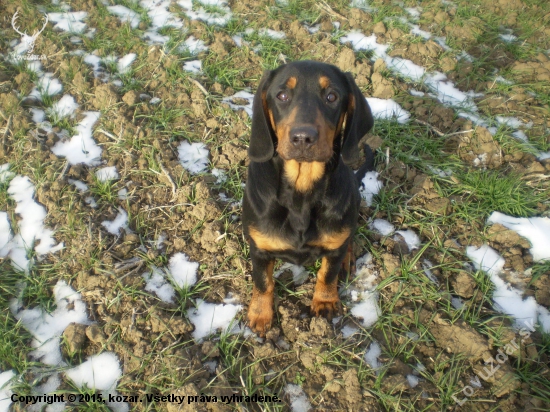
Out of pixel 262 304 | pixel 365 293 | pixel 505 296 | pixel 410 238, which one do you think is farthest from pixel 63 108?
pixel 505 296

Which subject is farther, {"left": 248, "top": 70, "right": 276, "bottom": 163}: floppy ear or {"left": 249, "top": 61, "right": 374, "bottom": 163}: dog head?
{"left": 248, "top": 70, "right": 276, "bottom": 163}: floppy ear

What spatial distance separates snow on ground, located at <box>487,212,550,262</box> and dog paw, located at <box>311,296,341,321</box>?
168 centimetres

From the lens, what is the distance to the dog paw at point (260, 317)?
2.86 m

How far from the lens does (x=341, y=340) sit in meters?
2.81

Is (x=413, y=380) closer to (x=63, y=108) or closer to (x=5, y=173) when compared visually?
(x=5, y=173)

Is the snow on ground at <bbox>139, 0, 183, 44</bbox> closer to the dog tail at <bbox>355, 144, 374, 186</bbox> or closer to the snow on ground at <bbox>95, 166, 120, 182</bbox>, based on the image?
the snow on ground at <bbox>95, 166, 120, 182</bbox>

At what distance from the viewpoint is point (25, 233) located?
10.8 ft

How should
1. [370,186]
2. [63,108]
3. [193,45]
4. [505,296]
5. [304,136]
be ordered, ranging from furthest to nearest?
[193,45] < [63,108] < [370,186] < [505,296] < [304,136]

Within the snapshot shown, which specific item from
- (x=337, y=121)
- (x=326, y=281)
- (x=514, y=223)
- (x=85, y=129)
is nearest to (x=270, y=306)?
(x=326, y=281)

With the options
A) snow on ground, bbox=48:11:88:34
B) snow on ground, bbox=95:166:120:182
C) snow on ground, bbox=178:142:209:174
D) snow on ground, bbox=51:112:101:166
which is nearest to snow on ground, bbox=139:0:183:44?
snow on ground, bbox=48:11:88:34

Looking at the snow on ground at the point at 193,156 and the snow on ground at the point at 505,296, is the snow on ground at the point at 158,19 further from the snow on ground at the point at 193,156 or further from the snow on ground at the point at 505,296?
the snow on ground at the point at 505,296

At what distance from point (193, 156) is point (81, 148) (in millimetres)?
1124

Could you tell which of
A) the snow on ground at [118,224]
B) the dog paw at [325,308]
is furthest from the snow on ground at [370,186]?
the snow on ground at [118,224]

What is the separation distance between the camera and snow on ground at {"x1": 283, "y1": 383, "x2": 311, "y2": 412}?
2.54 m
